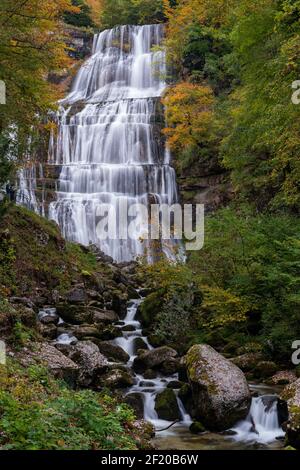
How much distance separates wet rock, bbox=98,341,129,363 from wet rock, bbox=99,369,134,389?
46.7 inches

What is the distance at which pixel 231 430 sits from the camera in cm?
811

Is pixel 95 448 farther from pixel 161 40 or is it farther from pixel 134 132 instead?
pixel 161 40

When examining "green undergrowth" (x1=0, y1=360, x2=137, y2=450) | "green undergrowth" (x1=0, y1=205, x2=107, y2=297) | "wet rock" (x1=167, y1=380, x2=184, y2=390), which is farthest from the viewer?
"green undergrowth" (x1=0, y1=205, x2=107, y2=297)

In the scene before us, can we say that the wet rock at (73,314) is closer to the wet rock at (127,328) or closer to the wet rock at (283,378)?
the wet rock at (127,328)

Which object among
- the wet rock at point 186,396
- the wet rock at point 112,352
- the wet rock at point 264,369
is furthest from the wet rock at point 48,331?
the wet rock at point 264,369

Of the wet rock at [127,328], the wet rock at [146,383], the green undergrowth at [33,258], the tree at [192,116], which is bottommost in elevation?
the wet rock at [146,383]

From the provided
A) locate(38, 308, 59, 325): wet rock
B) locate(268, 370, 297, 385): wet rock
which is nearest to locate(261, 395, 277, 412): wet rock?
locate(268, 370, 297, 385): wet rock

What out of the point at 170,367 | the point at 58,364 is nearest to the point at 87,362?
the point at 58,364

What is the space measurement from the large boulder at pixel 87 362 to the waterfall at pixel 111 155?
13239 millimetres

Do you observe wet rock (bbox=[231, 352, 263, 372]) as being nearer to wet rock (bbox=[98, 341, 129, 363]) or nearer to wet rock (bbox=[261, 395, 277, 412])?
wet rock (bbox=[261, 395, 277, 412])

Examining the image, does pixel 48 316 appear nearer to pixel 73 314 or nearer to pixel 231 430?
pixel 73 314

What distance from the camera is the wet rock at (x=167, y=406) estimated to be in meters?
8.87

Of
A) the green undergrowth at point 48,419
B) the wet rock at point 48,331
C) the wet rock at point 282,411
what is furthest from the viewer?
the wet rock at point 48,331

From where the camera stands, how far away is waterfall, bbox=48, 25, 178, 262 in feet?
81.4
